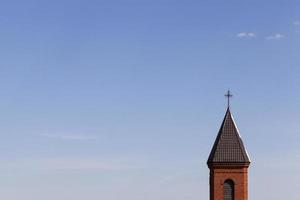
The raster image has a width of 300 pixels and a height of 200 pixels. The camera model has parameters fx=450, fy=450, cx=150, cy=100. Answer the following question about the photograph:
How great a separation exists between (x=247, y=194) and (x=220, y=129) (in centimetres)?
509

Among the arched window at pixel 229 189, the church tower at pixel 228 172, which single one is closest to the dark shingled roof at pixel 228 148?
the church tower at pixel 228 172

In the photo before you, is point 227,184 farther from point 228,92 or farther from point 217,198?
point 228,92

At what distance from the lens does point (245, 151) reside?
32.3m

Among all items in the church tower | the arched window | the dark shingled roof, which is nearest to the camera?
the church tower

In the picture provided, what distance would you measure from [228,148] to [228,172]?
1.75m

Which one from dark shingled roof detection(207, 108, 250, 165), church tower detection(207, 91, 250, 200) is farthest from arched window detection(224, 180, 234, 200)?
dark shingled roof detection(207, 108, 250, 165)

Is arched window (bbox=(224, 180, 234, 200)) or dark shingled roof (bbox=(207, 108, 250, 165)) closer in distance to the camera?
arched window (bbox=(224, 180, 234, 200))

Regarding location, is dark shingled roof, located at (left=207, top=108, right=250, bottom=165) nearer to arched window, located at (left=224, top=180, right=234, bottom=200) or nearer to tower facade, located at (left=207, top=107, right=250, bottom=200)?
tower facade, located at (left=207, top=107, right=250, bottom=200)

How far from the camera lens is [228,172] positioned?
3169cm

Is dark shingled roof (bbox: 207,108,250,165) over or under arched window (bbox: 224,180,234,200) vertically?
over

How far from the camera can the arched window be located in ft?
103

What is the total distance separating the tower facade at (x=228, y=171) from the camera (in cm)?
3138

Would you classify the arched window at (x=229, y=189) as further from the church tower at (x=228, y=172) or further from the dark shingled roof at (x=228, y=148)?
the dark shingled roof at (x=228, y=148)

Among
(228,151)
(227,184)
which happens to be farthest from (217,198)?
(228,151)
